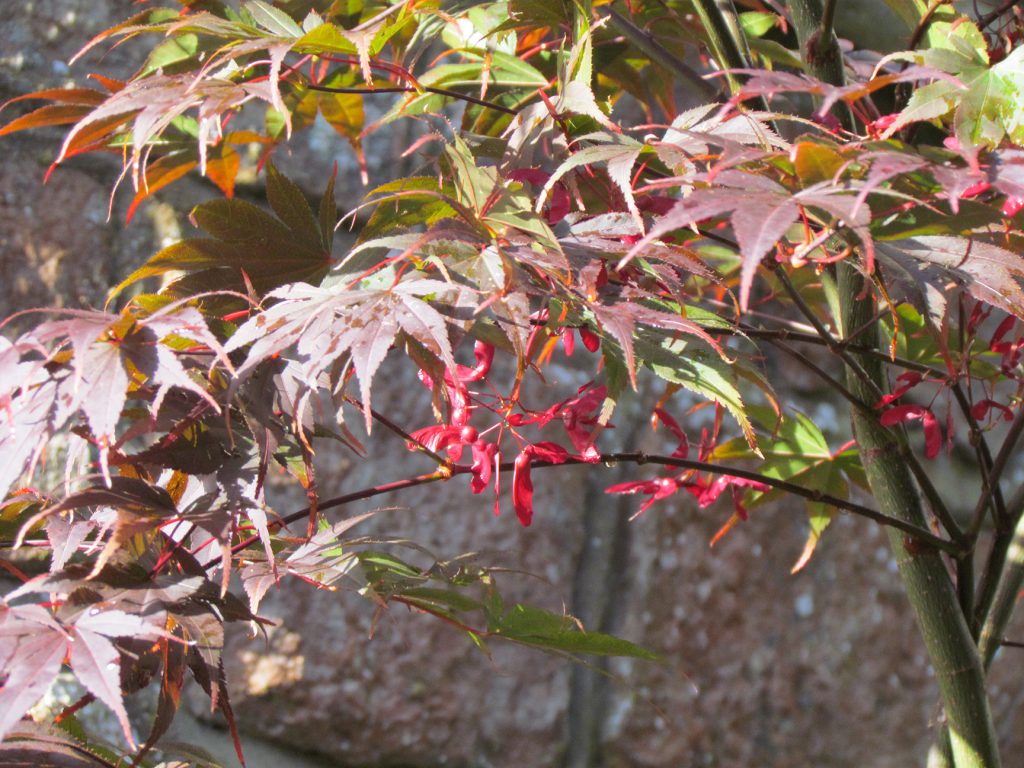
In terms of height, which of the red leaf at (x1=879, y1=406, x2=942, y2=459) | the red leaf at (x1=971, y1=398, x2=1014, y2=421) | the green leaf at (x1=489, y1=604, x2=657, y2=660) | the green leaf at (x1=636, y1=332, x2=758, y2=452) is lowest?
the green leaf at (x1=489, y1=604, x2=657, y2=660)

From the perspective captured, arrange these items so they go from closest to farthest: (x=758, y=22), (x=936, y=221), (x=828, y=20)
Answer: (x=936, y=221) < (x=828, y=20) < (x=758, y=22)

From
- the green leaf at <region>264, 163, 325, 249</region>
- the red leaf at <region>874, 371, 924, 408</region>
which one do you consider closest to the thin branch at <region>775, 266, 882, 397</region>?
the red leaf at <region>874, 371, 924, 408</region>

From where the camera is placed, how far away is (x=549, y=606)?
3.05 ft

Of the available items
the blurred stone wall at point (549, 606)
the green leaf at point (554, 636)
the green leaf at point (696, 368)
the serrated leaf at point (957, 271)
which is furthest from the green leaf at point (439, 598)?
the blurred stone wall at point (549, 606)

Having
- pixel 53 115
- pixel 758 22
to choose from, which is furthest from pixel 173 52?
pixel 758 22

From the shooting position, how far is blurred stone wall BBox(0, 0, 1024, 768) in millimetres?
891

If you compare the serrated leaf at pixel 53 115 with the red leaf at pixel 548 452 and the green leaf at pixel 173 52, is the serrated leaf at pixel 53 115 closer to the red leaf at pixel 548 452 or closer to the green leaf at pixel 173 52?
the green leaf at pixel 173 52

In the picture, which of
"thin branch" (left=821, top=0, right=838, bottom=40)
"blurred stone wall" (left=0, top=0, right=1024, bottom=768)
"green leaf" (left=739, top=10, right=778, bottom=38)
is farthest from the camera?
"blurred stone wall" (left=0, top=0, right=1024, bottom=768)

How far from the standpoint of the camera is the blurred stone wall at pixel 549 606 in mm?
891

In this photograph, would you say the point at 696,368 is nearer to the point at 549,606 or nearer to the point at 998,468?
the point at 998,468

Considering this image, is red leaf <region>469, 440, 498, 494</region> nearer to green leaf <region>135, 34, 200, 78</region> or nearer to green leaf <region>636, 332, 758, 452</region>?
green leaf <region>636, 332, 758, 452</region>

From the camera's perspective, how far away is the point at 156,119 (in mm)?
430

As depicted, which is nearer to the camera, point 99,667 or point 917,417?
point 99,667

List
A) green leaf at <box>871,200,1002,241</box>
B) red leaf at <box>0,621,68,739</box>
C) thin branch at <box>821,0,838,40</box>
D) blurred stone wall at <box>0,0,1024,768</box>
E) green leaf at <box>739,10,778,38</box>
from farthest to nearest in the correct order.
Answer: blurred stone wall at <box>0,0,1024,768</box> → green leaf at <box>739,10,778,38</box> → thin branch at <box>821,0,838,40</box> → green leaf at <box>871,200,1002,241</box> → red leaf at <box>0,621,68,739</box>
